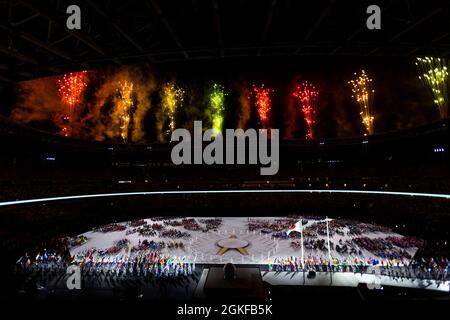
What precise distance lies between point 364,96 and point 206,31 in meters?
50.7

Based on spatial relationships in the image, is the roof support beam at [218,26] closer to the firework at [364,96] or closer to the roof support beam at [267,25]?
the roof support beam at [267,25]

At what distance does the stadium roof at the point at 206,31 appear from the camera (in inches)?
219

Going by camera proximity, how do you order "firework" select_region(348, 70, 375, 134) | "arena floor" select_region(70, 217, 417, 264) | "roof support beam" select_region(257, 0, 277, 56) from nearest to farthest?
"roof support beam" select_region(257, 0, 277, 56) < "arena floor" select_region(70, 217, 417, 264) < "firework" select_region(348, 70, 375, 134)

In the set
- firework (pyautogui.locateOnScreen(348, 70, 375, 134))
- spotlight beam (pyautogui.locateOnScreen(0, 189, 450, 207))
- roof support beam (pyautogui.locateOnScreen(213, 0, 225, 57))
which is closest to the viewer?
roof support beam (pyautogui.locateOnScreen(213, 0, 225, 57))

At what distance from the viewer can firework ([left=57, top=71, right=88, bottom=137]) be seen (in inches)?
1662

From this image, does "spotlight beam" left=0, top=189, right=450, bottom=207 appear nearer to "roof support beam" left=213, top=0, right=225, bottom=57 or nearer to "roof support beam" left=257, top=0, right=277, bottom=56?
"roof support beam" left=213, top=0, right=225, bottom=57

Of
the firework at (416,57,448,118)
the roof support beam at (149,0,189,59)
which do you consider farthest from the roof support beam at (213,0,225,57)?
the firework at (416,57,448,118)

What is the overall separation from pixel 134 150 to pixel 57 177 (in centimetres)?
1168

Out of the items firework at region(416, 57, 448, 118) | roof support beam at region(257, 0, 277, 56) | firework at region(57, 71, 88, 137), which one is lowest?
roof support beam at region(257, 0, 277, 56)

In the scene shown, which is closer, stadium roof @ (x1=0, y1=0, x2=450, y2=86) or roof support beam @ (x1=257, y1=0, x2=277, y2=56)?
roof support beam @ (x1=257, y1=0, x2=277, y2=56)

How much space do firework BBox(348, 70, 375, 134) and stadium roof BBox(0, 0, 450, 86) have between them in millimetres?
44444

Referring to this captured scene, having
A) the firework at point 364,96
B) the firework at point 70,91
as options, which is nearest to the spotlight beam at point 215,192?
the firework at point 70,91

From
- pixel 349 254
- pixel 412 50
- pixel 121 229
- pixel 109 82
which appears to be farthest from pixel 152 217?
pixel 412 50
